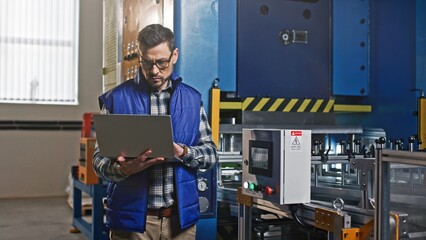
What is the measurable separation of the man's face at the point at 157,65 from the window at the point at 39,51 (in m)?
4.46

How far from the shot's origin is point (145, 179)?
2.08 metres

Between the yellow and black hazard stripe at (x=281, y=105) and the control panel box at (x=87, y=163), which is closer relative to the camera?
the yellow and black hazard stripe at (x=281, y=105)

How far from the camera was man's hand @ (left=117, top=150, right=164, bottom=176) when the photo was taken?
75.1 inches

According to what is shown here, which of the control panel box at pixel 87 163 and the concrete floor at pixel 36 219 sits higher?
the control panel box at pixel 87 163

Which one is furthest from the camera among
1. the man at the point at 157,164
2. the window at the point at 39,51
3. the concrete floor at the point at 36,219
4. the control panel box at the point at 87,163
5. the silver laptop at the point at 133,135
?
the window at the point at 39,51

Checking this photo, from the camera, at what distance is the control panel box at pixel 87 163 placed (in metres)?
3.73

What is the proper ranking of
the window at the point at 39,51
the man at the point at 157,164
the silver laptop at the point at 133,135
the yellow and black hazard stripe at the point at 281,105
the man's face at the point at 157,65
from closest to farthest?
the silver laptop at the point at 133,135
the man at the point at 157,164
the man's face at the point at 157,65
the yellow and black hazard stripe at the point at 281,105
the window at the point at 39,51

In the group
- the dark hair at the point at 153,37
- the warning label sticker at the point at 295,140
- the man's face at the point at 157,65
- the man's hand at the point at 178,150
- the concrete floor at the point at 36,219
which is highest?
the dark hair at the point at 153,37

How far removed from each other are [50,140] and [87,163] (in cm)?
285

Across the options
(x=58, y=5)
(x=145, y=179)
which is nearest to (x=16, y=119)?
(x=58, y=5)

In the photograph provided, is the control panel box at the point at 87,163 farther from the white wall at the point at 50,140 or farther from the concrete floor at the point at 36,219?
the white wall at the point at 50,140

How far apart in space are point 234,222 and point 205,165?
758 millimetres

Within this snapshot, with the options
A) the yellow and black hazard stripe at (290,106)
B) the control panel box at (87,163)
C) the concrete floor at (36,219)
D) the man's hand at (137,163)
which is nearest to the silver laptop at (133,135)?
the man's hand at (137,163)

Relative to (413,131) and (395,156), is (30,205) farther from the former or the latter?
(395,156)
